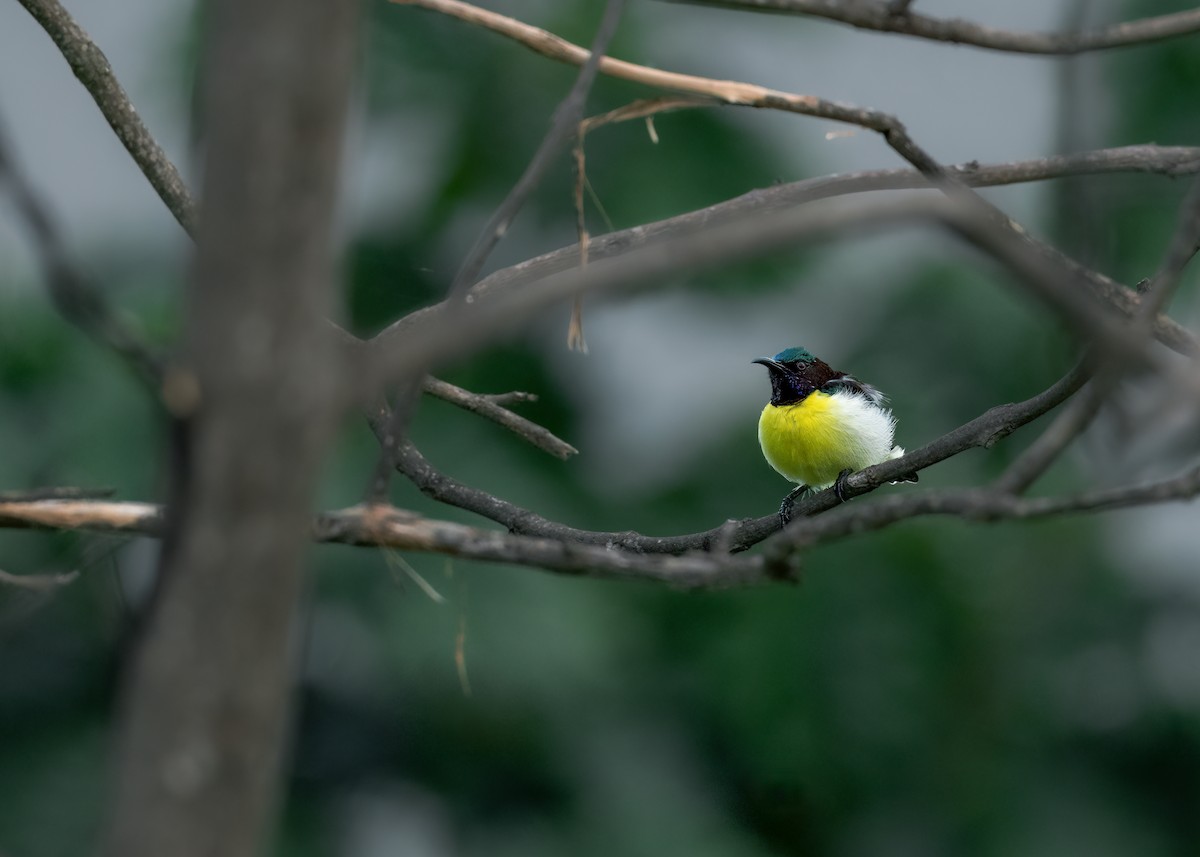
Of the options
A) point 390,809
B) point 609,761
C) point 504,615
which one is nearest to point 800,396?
point 504,615

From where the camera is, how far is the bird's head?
357 cm

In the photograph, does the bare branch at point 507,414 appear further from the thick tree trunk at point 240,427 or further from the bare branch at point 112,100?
the thick tree trunk at point 240,427

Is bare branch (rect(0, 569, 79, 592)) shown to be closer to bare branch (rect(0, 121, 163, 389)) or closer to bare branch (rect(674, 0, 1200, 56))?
bare branch (rect(0, 121, 163, 389))

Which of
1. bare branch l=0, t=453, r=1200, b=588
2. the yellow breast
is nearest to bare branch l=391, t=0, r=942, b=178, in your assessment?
bare branch l=0, t=453, r=1200, b=588

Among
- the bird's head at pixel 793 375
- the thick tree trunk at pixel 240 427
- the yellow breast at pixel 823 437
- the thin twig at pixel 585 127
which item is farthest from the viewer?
the bird's head at pixel 793 375

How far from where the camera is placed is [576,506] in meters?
5.58

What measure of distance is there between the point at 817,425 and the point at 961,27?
194 centimetres

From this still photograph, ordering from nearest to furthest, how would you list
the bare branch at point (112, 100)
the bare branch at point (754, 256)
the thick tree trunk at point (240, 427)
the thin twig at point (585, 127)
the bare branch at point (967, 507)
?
the thick tree trunk at point (240, 427), the bare branch at point (754, 256), the bare branch at point (967, 507), the thin twig at point (585, 127), the bare branch at point (112, 100)

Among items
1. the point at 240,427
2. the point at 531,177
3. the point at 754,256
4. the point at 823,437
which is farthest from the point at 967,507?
the point at 823,437

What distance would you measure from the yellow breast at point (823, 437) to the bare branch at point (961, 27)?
6.22 feet

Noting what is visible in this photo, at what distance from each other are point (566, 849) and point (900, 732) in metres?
1.41

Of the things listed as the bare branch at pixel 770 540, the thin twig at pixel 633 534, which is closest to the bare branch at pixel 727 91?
the thin twig at pixel 633 534

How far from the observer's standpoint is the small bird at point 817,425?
335 cm

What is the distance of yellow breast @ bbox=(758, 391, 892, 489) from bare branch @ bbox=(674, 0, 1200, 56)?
74.7 inches
